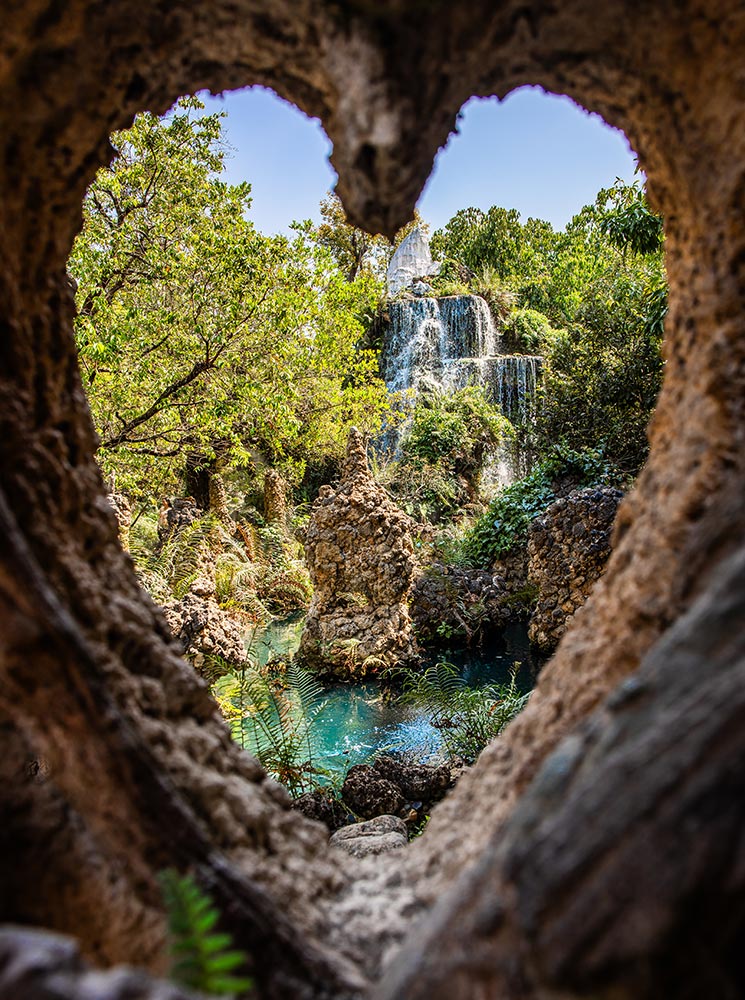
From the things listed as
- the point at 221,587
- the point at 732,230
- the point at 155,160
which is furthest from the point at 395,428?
the point at 732,230

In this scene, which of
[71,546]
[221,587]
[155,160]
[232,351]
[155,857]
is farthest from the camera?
[221,587]

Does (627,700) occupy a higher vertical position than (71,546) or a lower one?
lower

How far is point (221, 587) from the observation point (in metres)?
10.3

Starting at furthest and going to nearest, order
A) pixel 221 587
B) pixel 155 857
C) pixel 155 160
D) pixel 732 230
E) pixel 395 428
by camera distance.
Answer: pixel 395 428 < pixel 221 587 < pixel 155 160 < pixel 732 230 < pixel 155 857

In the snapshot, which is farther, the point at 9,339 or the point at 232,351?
the point at 232,351

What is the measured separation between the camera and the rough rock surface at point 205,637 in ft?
20.6

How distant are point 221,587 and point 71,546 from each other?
8952mm

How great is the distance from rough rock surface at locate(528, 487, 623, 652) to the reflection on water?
886 millimetres

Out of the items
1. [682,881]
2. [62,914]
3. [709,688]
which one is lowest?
[62,914]

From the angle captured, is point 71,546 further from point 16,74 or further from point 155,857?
point 16,74

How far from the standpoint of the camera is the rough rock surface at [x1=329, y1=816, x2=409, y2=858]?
9.29ft

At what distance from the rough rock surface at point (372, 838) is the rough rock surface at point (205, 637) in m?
3.08

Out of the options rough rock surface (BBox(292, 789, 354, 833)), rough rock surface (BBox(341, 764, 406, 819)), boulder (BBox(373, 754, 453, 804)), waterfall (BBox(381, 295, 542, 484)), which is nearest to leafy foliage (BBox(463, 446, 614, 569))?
boulder (BBox(373, 754, 453, 804))

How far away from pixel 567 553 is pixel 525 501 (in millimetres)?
3274
